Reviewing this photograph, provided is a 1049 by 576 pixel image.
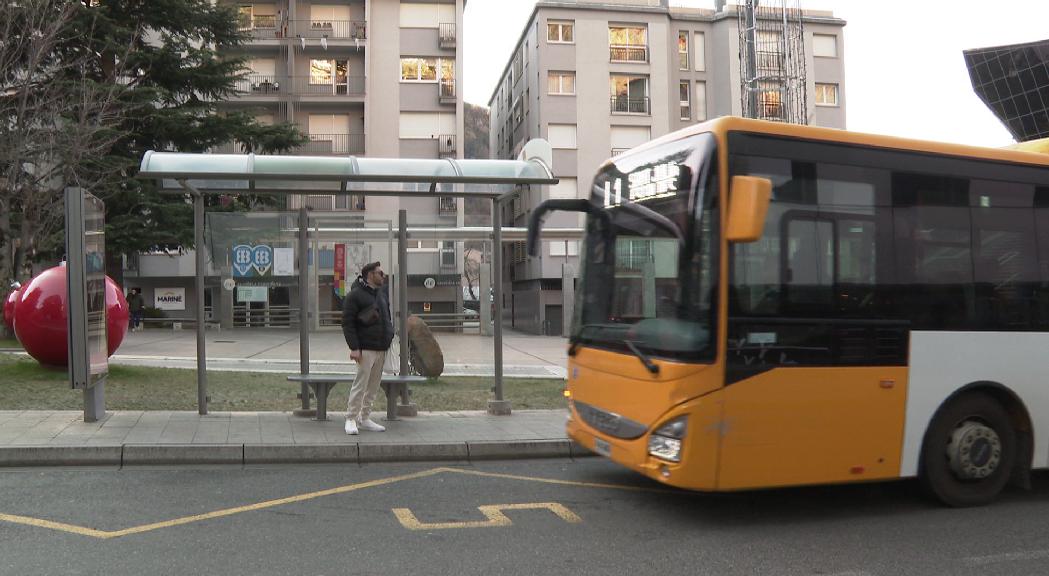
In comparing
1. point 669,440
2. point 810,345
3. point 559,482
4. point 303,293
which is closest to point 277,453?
point 303,293

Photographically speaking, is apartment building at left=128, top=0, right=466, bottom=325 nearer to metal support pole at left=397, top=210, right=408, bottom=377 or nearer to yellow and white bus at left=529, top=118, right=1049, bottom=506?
metal support pole at left=397, top=210, right=408, bottom=377

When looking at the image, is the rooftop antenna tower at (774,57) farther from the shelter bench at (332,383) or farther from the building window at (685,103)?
the shelter bench at (332,383)

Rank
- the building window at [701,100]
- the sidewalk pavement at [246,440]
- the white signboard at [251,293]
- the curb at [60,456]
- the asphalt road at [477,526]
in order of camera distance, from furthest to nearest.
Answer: the building window at [701,100]
the white signboard at [251,293]
the sidewalk pavement at [246,440]
the curb at [60,456]
the asphalt road at [477,526]

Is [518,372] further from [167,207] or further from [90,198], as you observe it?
[167,207]

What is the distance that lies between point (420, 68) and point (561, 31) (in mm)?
7203

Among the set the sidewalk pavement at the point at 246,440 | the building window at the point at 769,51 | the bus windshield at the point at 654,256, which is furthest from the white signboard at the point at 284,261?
the building window at the point at 769,51

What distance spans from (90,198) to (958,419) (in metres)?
8.59

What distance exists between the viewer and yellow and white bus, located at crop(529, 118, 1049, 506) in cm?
529

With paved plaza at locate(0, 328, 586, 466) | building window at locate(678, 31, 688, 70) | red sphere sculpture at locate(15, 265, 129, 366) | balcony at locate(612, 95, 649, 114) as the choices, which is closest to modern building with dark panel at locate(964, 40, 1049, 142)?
building window at locate(678, 31, 688, 70)

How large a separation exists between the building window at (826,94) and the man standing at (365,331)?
38.7 metres

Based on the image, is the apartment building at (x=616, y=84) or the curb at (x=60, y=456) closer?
the curb at (x=60, y=456)

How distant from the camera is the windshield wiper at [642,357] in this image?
5.41m

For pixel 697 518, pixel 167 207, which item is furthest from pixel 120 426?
pixel 167 207

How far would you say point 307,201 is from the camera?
10.7 m
